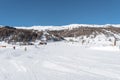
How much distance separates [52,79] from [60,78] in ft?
1.24

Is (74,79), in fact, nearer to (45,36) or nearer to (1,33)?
(1,33)

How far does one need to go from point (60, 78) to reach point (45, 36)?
3982 inches

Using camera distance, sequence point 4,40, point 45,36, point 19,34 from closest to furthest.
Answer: point 4,40 → point 19,34 → point 45,36

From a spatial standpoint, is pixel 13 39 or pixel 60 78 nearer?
pixel 60 78

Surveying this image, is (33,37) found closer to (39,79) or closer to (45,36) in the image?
(45,36)

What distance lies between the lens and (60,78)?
770 centimetres

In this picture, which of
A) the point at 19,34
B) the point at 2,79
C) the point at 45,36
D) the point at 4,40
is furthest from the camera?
the point at 45,36

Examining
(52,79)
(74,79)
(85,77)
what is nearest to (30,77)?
(52,79)

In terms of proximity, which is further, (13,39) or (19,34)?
(19,34)

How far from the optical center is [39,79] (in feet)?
24.5

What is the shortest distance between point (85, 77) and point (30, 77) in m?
2.43

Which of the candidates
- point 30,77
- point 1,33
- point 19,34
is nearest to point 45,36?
point 19,34

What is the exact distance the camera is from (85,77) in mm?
7875

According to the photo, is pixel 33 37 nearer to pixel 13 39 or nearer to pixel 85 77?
pixel 13 39
